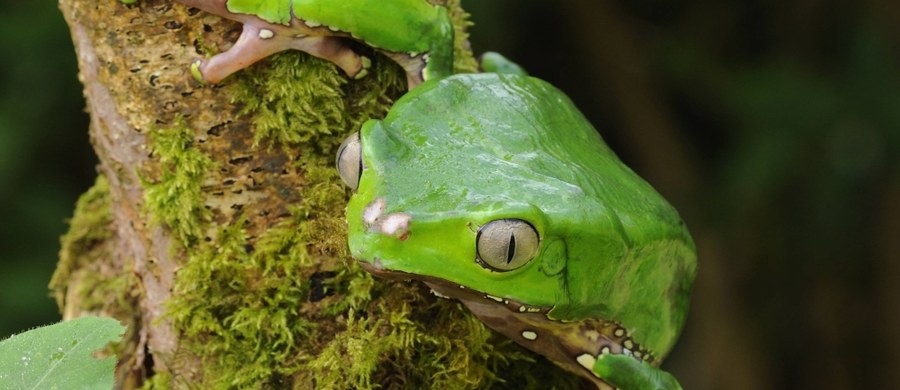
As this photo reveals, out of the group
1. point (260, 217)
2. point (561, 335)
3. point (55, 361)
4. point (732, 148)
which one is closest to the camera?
point (55, 361)

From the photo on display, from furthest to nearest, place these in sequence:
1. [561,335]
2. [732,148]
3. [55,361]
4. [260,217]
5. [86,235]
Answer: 1. [732,148]
2. [86,235]
3. [260,217]
4. [561,335]
5. [55,361]

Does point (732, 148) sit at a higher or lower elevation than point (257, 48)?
lower

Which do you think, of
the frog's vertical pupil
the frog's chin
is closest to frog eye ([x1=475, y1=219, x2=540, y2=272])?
the frog's vertical pupil

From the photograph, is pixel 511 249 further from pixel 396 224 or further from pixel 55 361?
pixel 55 361

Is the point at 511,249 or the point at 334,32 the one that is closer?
the point at 511,249

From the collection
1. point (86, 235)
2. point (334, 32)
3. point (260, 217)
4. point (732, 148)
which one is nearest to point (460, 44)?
point (334, 32)

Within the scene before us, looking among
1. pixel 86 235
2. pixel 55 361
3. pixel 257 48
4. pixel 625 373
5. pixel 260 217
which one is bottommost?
pixel 86 235

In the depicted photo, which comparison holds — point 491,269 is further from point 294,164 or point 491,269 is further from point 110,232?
point 110,232
